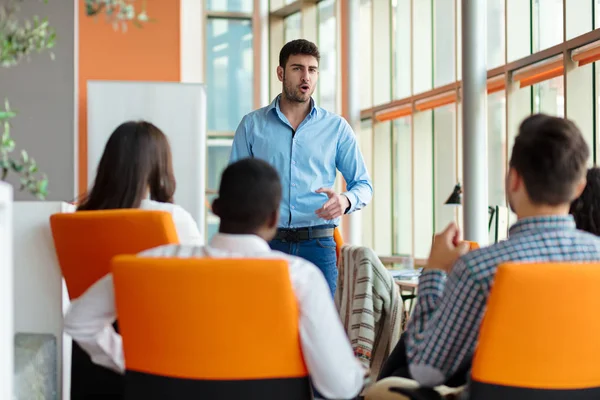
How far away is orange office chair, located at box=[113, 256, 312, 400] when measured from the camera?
1.86 meters

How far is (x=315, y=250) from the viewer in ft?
12.1

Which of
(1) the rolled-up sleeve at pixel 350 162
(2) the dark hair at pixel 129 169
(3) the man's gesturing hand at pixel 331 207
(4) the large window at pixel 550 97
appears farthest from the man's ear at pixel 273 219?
(4) the large window at pixel 550 97

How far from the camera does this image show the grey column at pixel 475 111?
802 centimetres

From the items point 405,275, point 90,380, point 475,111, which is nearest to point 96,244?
point 90,380

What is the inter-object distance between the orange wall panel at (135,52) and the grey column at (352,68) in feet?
7.17

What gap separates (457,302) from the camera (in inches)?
78.9

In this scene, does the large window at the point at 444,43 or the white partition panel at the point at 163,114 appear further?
the large window at the point at 444,43

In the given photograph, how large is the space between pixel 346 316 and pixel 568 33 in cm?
417

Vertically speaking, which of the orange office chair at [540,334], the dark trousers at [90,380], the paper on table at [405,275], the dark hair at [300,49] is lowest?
the dark trousers at [90,380]

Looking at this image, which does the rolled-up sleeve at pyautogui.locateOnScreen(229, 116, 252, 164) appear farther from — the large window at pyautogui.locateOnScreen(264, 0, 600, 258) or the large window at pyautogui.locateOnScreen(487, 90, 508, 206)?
the large window at pyautogui.locateOnScreen(487, 90, 508, 206)

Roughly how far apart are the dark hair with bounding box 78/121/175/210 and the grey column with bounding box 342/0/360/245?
329 inches

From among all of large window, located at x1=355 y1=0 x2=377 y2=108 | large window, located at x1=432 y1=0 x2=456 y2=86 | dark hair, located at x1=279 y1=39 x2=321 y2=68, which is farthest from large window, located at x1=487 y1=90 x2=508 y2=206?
dark hair, located at x1=279 y1=39 x2=321 y2=68

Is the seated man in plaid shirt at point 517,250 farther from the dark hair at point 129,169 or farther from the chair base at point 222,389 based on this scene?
the dark hair at point 129,169

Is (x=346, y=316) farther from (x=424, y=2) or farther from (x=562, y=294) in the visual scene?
(x=424, y=2)
